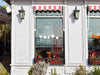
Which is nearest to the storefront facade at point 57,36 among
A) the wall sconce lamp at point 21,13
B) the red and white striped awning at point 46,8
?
the red and white striped awning at point 46,8

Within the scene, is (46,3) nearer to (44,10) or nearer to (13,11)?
(44,10)

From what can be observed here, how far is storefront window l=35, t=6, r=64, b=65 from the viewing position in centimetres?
712

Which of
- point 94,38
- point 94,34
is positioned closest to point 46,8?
point 94,34

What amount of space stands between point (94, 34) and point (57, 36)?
221cm

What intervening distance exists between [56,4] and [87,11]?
185 centimetres

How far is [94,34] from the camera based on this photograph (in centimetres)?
717

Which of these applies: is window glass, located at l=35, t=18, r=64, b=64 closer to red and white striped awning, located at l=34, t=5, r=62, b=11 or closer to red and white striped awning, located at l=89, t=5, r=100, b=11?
red and white striped awning, located at l=34, t=5, r=62, b=11

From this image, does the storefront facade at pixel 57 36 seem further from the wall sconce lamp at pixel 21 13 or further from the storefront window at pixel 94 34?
the wall sconce lamp at pixel 21 13

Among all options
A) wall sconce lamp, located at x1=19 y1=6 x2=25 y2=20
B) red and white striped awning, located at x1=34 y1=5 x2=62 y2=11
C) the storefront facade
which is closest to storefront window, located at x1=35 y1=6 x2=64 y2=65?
the storefront facade

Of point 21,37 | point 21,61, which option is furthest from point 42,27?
point 21,61

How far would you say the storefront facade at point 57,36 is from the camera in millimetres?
6836

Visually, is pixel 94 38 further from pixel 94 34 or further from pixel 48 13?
→ pixel 48 13

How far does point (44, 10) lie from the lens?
696 cm

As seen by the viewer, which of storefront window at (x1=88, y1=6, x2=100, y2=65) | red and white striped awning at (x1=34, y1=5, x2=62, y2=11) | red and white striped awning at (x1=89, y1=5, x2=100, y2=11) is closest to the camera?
red and white striped awning at (x1=89, y1=5, x2=100, y2=11)
